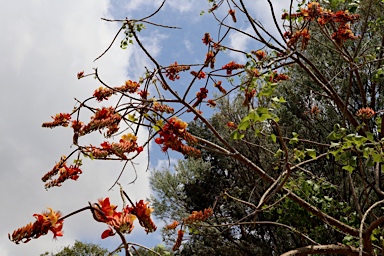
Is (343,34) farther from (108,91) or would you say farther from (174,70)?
(108,91)

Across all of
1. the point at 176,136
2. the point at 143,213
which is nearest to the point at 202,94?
the point at 176,136

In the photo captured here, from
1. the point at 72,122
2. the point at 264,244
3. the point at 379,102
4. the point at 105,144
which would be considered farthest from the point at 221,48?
the point at 264,244

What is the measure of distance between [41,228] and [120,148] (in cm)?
68

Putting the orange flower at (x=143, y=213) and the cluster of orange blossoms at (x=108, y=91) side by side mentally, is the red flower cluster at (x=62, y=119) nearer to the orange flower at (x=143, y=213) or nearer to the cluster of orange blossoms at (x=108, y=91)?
the cluster of orange blossoms at (x=108, y=91)

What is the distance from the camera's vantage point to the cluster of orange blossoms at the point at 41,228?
1061 mm

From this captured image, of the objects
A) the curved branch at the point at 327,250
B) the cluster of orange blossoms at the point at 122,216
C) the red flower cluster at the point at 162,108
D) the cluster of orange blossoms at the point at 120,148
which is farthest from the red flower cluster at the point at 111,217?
the curved branch at the point at 327,250

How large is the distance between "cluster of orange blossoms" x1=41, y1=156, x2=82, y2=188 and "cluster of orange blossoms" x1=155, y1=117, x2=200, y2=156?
59 cm

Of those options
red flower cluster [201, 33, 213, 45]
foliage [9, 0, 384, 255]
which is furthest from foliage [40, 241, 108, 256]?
red flower cluster [201, 33, 213, 45]

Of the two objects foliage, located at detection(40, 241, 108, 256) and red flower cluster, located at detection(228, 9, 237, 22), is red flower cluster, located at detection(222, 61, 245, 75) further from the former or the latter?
foliage, located at detection(40, 241, 108, 256)

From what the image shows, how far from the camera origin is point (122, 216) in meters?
1.17

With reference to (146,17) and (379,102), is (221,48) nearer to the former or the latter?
(146,17)

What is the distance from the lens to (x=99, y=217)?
1.15m

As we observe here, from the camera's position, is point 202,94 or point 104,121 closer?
point 104,121

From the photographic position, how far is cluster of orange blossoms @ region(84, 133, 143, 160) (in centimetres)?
179
